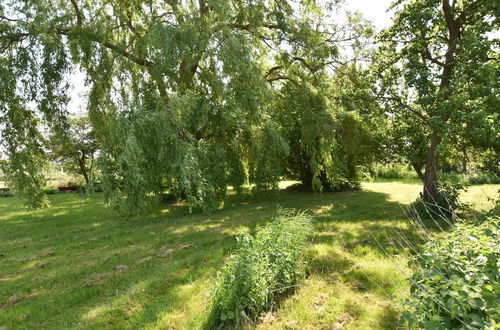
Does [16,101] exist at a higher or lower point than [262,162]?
higher

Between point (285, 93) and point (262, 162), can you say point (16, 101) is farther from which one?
point (285, 93)

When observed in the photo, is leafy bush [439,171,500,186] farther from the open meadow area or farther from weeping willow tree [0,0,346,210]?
weeping willow tree [0,0,346,210]

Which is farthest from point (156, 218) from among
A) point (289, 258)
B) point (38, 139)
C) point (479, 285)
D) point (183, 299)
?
point (479, 285)

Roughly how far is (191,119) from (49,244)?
16.9 feet

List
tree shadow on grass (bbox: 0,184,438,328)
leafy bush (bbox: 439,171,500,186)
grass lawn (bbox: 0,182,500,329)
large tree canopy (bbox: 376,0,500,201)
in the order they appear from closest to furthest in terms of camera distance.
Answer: grass lawn (bbox: 0,182,500,329) < tree shadow on grass (bbox: 0,184,438,328) < large tree canopy (bbox: 376,0,500,201) < leafy bush (bbox: 439,171,500,186)

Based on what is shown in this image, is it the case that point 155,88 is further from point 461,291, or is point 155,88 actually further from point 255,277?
point 461,291

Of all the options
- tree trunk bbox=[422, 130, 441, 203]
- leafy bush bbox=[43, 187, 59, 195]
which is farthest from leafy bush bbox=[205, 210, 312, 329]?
leafy bush bbox=[43, 187, 59, 195]

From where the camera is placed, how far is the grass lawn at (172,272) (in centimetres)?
357

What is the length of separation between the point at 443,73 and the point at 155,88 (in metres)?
8.13

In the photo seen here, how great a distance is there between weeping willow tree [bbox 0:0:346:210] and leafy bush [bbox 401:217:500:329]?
5793 mm

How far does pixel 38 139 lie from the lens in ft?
29.9

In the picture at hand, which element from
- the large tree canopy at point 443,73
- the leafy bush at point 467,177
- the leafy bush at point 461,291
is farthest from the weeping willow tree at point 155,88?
the leafy bush at point 461,291

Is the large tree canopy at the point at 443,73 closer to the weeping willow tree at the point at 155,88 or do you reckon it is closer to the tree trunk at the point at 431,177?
the tree trunk at the point at 431,177

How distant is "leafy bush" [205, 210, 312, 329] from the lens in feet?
10.8
